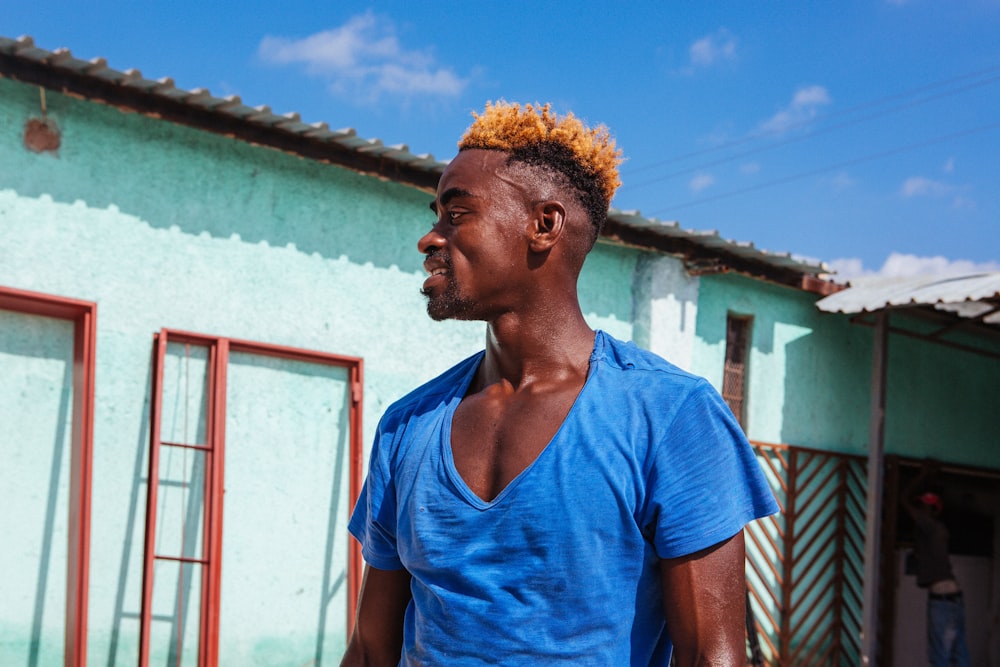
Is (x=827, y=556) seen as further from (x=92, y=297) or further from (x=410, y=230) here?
(x=92, y=297)

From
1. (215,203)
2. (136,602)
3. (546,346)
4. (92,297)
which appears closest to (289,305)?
(215,203)

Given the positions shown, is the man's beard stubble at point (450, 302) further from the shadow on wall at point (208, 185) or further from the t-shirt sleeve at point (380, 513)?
the shadow on wall at point (208, 185)

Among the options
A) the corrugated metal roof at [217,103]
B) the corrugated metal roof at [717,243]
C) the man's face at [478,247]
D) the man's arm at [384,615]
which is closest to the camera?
the man's face at [478,247]

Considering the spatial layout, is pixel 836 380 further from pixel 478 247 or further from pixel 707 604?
pixel 707 604

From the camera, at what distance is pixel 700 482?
5.55ft

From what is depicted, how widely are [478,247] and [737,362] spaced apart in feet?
30.0

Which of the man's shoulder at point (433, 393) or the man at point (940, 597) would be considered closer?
the man's shoulder at point (433, 393)

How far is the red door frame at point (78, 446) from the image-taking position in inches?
248

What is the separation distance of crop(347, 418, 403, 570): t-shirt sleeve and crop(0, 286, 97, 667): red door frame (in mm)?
4782

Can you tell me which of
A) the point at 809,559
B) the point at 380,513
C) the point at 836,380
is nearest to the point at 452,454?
the point at 380,513

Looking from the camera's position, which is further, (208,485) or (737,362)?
Result: (737,362)

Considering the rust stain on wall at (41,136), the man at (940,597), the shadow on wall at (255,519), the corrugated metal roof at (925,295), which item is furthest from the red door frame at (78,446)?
the man at (940,597)

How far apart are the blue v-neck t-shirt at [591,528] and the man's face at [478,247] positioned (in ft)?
0.85

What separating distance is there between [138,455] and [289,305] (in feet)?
4.58
